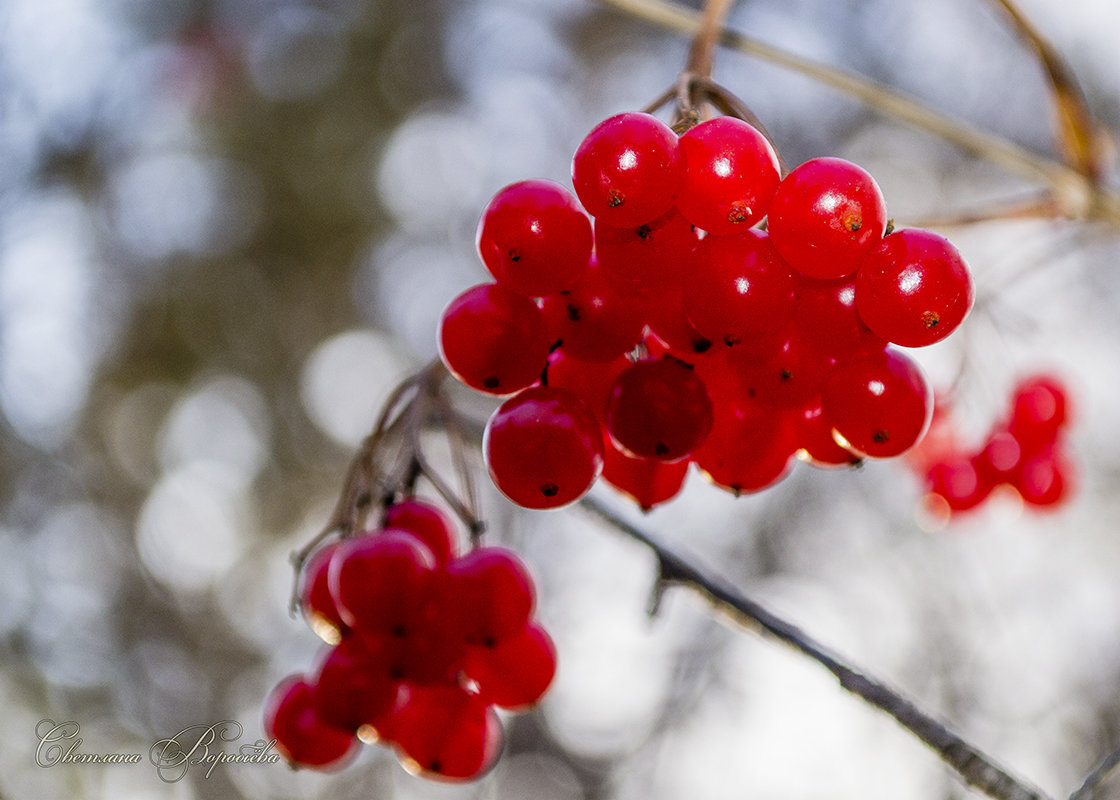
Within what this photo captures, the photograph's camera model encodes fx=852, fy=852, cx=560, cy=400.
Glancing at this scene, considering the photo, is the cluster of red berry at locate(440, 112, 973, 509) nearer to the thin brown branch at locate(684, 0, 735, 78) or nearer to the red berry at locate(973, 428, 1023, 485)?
the thin brown branch at locate(684, 0, 735, 78)

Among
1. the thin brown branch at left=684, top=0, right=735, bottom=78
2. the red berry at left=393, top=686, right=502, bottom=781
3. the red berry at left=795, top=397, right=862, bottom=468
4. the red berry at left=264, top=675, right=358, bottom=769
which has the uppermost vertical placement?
the thin brown branch at left=684, top=0, right=735, bottom=78

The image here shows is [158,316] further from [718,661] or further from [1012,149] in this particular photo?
[1012,149]

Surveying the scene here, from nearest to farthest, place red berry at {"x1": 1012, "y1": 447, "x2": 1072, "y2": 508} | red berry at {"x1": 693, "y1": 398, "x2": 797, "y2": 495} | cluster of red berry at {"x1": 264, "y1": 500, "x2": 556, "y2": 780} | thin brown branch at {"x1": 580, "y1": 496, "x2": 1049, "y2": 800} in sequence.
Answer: thin brown branch at {"x1": 580, "y1": 496, "x2": 1049, "y2": 800} < red berry at {"x1": 693, "y1": 398, "x2": 797, "y2": 495} < cluster of red berry at {"x1": 264, "y1": 500, "x2": 556, "y2": 780} < red berry at {"x1": 1012, "y1": 447, "x2": 1072, "y2": 508}

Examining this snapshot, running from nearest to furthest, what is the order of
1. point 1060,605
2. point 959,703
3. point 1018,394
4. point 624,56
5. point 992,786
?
point 992,786 → point 1018,394 → point 959,703 → point 1060,605 → point 624,56

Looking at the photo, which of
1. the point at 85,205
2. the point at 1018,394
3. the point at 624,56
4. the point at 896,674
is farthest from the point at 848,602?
the point at 85,205

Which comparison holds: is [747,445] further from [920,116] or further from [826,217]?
[920,116]

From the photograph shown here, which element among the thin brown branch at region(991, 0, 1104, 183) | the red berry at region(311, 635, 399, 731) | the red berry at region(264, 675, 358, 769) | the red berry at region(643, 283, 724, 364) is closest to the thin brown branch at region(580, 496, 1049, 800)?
the red berry at region(643, 283, 724, 364)

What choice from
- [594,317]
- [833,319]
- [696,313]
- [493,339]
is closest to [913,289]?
[833,319]
